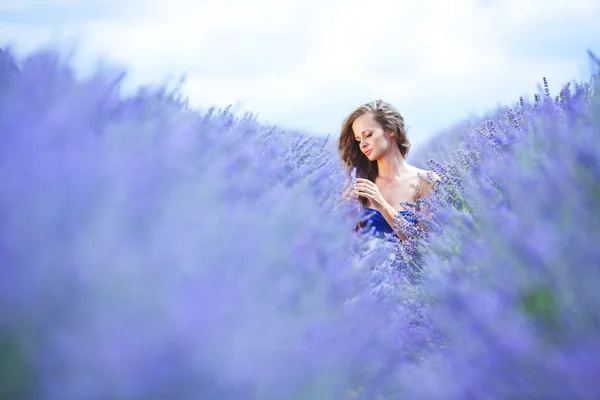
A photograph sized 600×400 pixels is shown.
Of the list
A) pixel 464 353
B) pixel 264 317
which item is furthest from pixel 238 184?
pixel 464 353

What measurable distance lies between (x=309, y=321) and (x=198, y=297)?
147mm

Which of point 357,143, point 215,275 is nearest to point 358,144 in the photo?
point 357,143

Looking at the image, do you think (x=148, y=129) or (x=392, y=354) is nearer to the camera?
(x=148, y=129)

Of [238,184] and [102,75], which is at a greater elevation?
[102,75]

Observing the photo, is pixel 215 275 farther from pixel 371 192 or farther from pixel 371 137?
pixel 371 137

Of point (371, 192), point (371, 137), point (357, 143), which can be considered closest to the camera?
point (371, 192)

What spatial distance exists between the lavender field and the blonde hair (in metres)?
1.67

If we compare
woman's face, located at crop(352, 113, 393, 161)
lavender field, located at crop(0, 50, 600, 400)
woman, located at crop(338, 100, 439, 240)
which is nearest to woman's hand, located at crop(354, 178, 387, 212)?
woman, located at crop(338, 100, 439, 240)

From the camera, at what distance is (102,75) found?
0.86 m

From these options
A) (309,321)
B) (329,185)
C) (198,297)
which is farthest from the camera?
(329,185)

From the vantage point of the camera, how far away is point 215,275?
0.62 m

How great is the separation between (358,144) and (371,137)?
→ 0.17 meters

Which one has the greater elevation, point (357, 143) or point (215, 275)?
point (357, 143)

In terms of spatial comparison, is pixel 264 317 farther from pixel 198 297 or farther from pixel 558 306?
pixel 558 306
